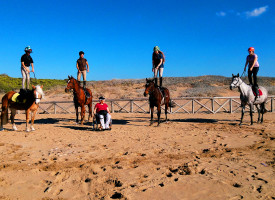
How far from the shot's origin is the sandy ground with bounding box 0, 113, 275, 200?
3770 mm

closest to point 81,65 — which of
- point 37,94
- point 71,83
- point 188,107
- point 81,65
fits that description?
point 81,65

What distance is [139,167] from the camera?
500 cm

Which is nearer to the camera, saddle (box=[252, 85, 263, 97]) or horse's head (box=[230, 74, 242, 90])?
horse's head (box=[230, 74, 242, 90])

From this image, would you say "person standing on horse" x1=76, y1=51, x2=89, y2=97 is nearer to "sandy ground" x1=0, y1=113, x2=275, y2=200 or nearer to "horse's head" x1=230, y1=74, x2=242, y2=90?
"sandy ground" x1=0, y1=113, x2=275, y2=200

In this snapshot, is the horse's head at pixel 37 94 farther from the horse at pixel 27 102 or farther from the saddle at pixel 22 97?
the saddle at pixel 22 97

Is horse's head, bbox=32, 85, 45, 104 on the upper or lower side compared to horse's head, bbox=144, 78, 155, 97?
lower

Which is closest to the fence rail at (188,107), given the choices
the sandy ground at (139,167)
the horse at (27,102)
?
the horse at (27,102)

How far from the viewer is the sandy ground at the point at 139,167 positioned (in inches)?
148

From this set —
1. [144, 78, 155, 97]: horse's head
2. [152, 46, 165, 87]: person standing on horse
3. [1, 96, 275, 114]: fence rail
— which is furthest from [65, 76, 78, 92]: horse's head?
[1, 96, 275, 114]: fence rail

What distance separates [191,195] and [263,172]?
6.48 ft

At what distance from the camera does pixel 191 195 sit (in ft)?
11.8

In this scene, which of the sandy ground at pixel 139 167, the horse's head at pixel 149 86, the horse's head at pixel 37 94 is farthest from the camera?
the horse's head at pixel 149 86

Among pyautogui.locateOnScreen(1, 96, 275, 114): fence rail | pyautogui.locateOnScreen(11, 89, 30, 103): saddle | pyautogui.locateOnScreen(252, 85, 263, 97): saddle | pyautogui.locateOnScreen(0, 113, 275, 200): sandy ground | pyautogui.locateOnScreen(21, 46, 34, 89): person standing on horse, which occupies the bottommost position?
pyautogui.locateOnScreen(0, 113, 275, 200): sandy ground

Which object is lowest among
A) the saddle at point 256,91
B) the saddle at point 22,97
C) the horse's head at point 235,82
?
the saddle at point 22,97
